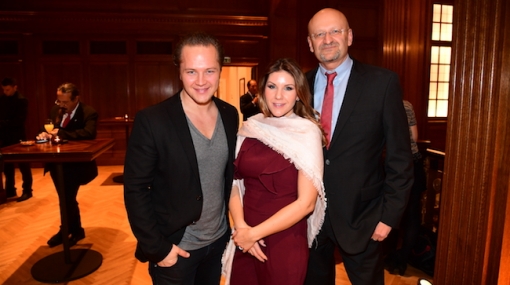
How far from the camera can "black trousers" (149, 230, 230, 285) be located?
1.57 metres

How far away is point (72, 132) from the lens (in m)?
3.44

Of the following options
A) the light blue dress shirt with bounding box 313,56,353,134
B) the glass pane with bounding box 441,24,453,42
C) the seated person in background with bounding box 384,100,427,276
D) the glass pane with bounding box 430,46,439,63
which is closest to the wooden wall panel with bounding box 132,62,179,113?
the glass pane with bounding box 430,46,439,63

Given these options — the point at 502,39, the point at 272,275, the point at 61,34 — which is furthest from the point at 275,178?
the point at 61,34

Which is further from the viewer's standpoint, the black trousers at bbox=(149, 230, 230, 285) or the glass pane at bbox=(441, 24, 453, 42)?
the glass pane at bbox=(441, 24, 453, 42)

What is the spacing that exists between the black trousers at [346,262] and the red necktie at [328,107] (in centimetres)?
44

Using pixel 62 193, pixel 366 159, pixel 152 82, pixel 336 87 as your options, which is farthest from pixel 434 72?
pixel 62 193

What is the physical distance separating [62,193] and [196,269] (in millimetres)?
1989

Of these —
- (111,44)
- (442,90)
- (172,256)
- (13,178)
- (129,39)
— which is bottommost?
(13,178)

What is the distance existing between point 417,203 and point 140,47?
6507 millimetres

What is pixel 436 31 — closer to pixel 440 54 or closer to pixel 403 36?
pixel 440 54

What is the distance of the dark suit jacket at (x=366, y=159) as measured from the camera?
1.69 meters

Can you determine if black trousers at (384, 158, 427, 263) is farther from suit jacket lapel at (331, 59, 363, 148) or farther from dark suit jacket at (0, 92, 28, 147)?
dark suit jacket at (0, 92, 28, 147)

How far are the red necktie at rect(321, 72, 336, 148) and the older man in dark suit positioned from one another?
0.47 metres

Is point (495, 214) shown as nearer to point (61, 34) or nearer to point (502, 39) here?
point (502, 39)
